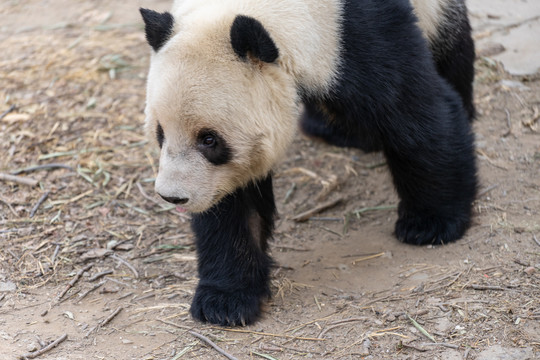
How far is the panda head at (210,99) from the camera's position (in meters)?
3.60

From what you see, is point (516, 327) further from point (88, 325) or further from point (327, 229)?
point (88, 325)

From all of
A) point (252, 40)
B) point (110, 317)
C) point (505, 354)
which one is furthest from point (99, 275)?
point (505, 354)

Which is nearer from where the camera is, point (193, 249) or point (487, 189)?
point (193, 249)

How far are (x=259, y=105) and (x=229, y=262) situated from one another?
3.56 ft

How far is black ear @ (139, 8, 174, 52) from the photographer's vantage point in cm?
383

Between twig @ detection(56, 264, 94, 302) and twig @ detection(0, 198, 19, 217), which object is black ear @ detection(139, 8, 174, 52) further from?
twig @ detection(0, 198, 19, 217)

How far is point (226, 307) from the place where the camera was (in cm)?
410

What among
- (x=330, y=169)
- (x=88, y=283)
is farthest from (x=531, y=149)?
(x=88, y=283)

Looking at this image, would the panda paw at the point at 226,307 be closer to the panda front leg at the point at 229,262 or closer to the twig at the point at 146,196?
the panda front leg at the point at 229,262

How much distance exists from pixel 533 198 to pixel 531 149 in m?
0.84

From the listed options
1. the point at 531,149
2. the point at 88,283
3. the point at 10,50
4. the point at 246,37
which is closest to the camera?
the point at 246,37

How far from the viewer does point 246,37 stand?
11.5 ft

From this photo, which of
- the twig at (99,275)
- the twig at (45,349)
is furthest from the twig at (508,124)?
the twig at (45,349)

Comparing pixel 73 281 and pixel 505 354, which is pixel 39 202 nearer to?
pixel 73 281
